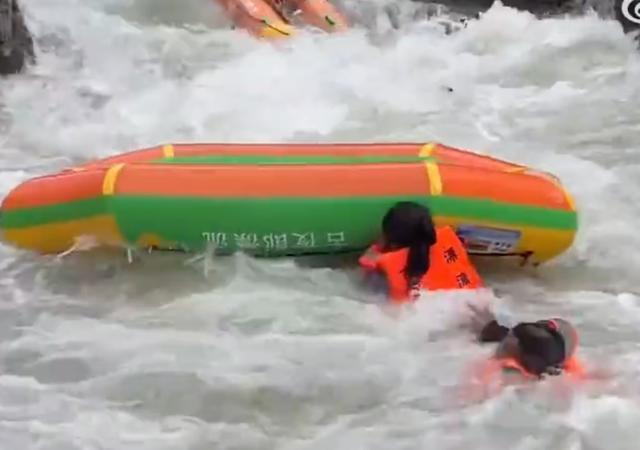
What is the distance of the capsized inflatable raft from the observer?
15.9 ft

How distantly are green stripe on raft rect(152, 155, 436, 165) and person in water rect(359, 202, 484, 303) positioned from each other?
1.16ft

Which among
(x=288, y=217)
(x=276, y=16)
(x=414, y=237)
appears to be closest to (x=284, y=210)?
(x=288, y=217)

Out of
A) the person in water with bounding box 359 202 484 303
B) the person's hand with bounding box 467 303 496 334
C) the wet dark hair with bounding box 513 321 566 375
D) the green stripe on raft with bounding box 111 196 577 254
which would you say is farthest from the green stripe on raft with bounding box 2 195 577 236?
the wet dark hair with bounding box 513 321 566 375

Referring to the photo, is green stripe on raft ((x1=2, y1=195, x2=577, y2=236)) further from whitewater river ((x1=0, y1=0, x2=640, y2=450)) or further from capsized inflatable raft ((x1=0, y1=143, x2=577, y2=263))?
whitewater river ((x1=0, y1=0, x2=640, y2=450))

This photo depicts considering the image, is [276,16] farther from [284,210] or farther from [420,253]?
[420,253]

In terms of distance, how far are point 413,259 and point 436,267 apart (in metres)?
0.11

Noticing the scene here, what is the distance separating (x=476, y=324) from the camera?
4570 mm

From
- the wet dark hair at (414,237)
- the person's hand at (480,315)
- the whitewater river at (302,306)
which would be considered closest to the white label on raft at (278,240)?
the whitewater river at (302,306)

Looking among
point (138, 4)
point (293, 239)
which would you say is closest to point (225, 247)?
point (293, 239)

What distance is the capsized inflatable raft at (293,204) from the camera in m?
4.85

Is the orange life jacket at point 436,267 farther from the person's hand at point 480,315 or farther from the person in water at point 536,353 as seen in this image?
the person in water at point 536,353

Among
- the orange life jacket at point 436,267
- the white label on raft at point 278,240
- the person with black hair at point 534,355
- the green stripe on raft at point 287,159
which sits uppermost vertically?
the green stripe on raft at point 287,159

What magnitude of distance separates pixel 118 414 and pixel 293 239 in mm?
1146

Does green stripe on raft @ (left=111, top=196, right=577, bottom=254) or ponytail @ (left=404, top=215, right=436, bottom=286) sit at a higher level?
green stripe on raft @ (left=111, top=196, right=577, bottom=254)
